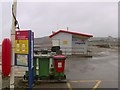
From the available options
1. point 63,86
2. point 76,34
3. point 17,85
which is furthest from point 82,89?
point 76,34

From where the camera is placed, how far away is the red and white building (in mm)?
25500

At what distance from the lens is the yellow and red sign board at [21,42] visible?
8141 mm

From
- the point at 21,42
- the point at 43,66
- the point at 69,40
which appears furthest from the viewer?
the point at 69,40

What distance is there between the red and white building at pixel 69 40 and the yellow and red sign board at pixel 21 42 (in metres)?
17.3

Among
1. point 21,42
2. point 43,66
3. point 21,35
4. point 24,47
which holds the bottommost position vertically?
point 43,66

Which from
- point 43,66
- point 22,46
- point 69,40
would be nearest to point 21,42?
point 22,46

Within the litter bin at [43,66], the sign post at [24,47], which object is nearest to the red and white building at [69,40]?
the litter bin at [43,66]

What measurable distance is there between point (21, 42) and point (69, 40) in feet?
58.0

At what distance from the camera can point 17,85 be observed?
9.42 m

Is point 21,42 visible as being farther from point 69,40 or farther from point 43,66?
point 69,40

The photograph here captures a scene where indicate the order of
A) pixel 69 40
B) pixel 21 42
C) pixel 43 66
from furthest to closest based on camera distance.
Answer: pixel 69 40 < pixel 43 66 < pixel 21 42

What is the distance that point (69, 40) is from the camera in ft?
84.2

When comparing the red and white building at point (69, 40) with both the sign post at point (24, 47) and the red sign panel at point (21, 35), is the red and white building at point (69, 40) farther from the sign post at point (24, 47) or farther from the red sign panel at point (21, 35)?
the red sign panel at point (21, 35)

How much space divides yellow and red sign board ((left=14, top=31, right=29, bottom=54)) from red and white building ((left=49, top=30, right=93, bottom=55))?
56.7ft
